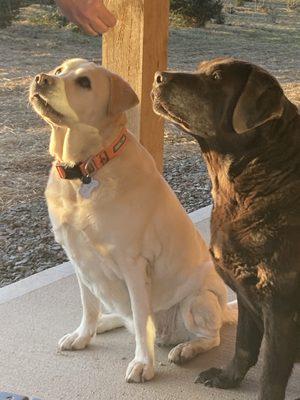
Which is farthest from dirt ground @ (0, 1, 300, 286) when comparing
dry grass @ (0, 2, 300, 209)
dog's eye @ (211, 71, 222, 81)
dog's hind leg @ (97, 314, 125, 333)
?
dog's eye @ (211, 71, 222, 81)

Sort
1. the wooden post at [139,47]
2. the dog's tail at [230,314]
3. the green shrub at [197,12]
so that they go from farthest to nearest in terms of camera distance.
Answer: the green shrub at [197,12] → the wooden post at [139,47] → the dog's tail at [230,314]

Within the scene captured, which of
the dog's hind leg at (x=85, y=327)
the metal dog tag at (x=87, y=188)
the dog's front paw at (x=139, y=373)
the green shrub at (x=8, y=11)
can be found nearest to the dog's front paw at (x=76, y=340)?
the dog's hind leg at (x=85, y=327)

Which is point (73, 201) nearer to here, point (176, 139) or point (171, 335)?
point (171, 335)

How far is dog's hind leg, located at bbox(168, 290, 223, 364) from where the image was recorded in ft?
9.89

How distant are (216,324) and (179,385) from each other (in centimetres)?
31

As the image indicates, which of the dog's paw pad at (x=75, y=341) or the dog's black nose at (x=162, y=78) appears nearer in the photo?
the dog's black nose at (x=162, y=78)

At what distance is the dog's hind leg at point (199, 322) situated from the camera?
301 cm

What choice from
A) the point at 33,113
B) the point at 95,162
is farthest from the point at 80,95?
the point at 33,113

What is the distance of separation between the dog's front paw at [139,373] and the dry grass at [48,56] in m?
2.53

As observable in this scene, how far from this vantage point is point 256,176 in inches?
93.8

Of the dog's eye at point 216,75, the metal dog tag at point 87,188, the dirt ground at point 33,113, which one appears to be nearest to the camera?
the dog's eye at point 216,75

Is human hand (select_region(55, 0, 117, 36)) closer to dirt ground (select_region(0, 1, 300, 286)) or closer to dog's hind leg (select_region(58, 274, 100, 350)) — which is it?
dog's hind leg (select_region(58, 274, 100, 350))

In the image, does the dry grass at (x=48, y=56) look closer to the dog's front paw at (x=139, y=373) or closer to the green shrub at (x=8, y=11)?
the green shrub at (x=8, y=11)

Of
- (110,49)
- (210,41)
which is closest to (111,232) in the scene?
(110,49)
